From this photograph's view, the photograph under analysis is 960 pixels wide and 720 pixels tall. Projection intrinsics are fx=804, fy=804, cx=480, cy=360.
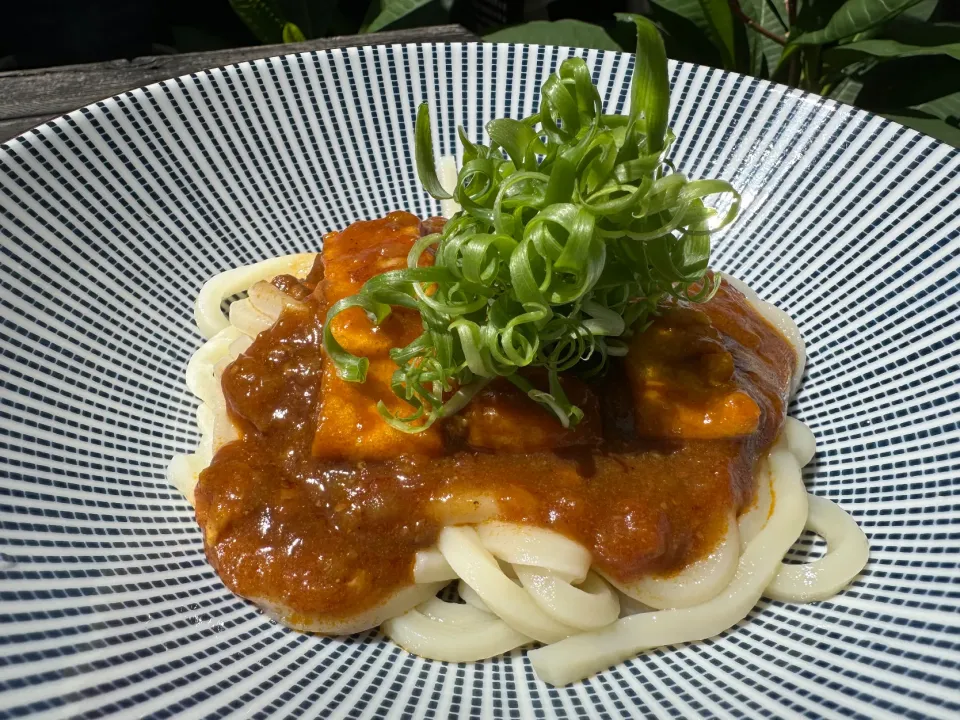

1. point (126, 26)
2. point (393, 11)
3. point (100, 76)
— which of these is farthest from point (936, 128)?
point (126, 26)

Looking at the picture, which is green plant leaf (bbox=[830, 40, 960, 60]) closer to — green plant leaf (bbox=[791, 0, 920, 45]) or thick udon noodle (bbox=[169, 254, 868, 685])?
green plant leaf (bbox=[791, 0, 920, 45])

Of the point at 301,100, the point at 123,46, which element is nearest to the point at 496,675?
the point at 301,100

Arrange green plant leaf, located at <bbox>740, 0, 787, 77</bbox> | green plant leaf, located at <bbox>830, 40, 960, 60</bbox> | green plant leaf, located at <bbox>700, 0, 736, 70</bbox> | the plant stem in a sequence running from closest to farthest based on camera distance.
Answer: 1. green plant leaf, located at <bbox>830, 40, 960, 60</bbox>
2. green plant leaf, located at <bbox>700, 0, 736, 70</bbox>
3. the plant stem
4. green plant leaf, located at <bbox>740, 0, 787, 77</bbox>

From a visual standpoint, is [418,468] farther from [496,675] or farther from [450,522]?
[496,675]

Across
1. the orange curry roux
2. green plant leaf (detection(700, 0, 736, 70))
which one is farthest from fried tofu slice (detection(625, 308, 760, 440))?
green plant leaf (detection(700, 0, 736, 70))

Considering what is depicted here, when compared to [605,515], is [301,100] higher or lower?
higher

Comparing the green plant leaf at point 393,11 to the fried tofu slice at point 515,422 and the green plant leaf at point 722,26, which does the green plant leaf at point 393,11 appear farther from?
the fried tofu slice at point 515,422

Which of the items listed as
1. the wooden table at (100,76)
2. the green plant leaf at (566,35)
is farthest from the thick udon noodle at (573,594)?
the green plant leaf at (566,35)

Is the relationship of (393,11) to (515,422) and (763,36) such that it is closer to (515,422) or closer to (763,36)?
(763,36)
